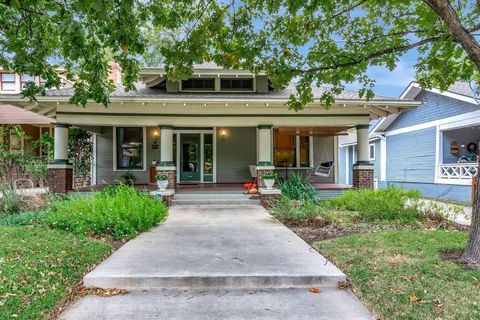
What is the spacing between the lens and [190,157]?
13422 mm

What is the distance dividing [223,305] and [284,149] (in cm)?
1077

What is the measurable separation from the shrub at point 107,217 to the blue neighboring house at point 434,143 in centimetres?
1164

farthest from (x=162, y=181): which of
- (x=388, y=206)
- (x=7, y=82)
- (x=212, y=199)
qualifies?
(x=7, y=82)

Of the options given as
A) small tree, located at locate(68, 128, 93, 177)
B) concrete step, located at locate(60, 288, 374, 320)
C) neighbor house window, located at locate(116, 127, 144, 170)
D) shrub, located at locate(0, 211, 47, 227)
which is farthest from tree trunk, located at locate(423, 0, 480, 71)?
small tree, located at locate(68, 128, 93, 177)

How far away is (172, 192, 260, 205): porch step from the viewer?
10203mm

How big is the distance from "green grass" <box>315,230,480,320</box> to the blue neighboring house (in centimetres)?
836

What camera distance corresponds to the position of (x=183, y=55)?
19.2ft

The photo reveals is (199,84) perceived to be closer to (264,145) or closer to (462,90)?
(264,145)

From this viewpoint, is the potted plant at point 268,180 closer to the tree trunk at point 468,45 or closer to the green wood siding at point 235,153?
the green wood siding at point 235,153

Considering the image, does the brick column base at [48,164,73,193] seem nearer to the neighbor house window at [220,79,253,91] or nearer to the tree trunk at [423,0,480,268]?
the neighbor house window at [220,79,253,91]

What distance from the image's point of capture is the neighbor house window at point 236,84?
11.9 m

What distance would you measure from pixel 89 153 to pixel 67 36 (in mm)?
11385

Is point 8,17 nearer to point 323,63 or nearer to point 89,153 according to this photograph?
point 323,63

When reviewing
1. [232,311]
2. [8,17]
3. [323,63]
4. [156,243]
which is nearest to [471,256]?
[232,311]
